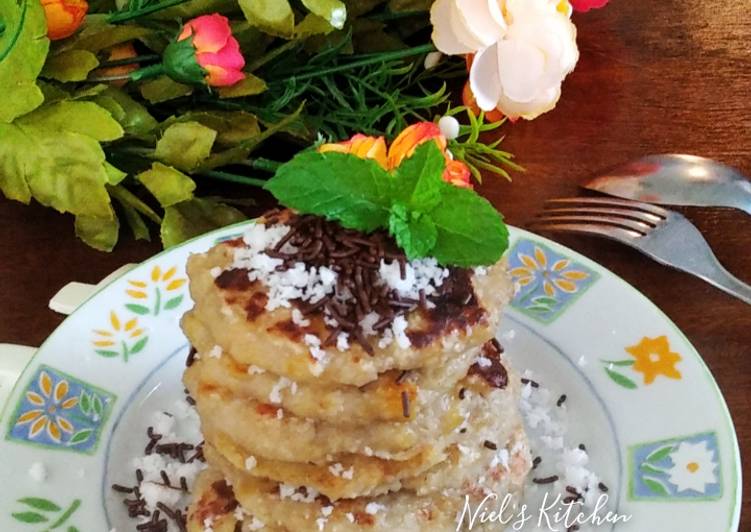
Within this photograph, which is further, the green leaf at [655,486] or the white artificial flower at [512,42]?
the white artificial flower at [512,42]

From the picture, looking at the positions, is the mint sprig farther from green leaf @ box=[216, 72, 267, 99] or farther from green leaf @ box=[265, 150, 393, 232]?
green leaf @ box=[216, 72, 267, 99]

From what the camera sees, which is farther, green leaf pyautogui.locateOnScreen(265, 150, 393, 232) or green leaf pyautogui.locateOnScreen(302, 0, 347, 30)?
green leaf pyautogui.locateOnScreen(302, 0, 347, 30)

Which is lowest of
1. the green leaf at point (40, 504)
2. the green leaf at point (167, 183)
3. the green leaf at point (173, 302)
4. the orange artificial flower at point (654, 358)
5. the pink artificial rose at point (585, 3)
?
the green leaf at point (40, 504)

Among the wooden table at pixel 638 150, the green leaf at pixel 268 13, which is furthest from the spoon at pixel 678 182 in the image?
the green leaf at pixel 268 13

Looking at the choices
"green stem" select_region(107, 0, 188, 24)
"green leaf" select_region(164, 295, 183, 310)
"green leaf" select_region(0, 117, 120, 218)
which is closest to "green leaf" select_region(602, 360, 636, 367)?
"green leaf" select_region(164, 295, 183, 310)

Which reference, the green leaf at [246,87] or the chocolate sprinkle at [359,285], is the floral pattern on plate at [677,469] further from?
the green leaf at [246,87]

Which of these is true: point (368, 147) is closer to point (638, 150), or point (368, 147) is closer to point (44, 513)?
point (638, 150)

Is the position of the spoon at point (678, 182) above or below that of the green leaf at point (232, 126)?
above
